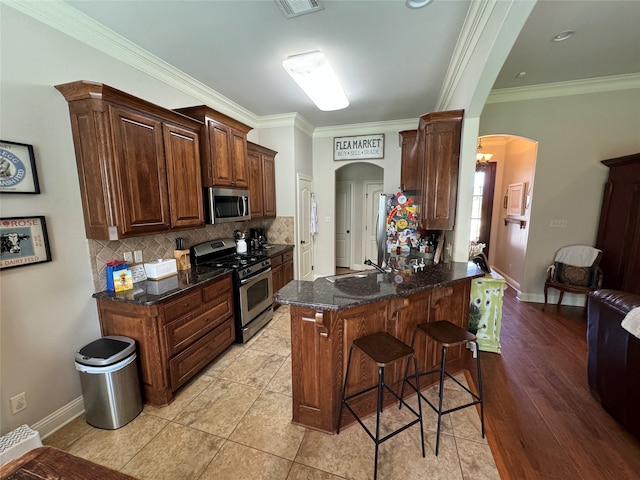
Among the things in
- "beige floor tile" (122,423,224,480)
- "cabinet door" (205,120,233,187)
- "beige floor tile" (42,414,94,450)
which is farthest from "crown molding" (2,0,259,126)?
"beige floor tile" (122,423,224,480)

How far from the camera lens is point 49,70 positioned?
1.83 meters

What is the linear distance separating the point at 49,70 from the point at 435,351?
3617 mm

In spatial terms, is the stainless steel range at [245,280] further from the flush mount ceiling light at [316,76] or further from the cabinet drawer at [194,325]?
the flush mount ceiling light at [316,76]

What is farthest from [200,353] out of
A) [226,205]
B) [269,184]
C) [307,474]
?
[269,184]

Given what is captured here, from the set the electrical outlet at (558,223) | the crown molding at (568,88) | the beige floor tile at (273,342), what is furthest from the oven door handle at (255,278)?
the electrical outlet at (558,223)

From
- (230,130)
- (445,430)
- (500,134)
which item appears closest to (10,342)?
(230,130)

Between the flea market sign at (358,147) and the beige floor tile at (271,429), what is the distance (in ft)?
13.2

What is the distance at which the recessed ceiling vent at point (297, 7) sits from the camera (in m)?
1.82

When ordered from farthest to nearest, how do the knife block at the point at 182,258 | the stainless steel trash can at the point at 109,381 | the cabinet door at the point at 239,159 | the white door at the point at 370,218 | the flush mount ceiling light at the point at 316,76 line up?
1. the white door at the point at 370,218
2. the cabinet door at the point at 239,159
3. the knife block at the point at 182,258
4. the flush mount ceiling light at the point at 316,76
5. the stainless steel trash can at the point at 109,381

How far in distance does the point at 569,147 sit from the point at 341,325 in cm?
425

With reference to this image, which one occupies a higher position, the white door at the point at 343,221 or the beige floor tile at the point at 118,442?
the white door at the point at 343,221

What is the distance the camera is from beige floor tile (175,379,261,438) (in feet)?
6.35

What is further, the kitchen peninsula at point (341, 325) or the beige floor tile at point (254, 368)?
the beige floor tile at point (254, 368)

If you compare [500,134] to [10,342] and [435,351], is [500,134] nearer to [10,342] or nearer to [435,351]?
[435,351]
